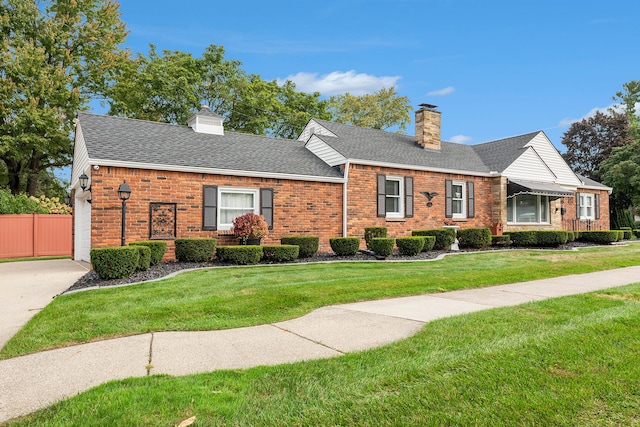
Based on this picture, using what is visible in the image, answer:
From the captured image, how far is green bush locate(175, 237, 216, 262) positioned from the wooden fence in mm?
11007

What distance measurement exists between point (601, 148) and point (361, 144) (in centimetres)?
3093

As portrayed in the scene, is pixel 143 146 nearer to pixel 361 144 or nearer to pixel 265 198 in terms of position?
pixel 265 198

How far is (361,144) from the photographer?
1791 cm

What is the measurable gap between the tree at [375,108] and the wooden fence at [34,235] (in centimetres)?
2495

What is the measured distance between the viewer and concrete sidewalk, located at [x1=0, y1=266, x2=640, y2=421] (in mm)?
3359

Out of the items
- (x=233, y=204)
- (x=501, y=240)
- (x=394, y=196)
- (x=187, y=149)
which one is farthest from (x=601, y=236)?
(x=187, y=149)

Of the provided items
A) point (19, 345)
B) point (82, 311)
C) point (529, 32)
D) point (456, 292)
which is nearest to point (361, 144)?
point (529, 32)

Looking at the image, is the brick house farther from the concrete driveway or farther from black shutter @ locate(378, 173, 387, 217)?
the concrete driveway

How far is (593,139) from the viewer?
3856cm

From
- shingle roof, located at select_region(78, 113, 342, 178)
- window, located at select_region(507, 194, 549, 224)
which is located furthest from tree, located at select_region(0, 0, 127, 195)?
window, located at select_region(507, 194, 549, 224)

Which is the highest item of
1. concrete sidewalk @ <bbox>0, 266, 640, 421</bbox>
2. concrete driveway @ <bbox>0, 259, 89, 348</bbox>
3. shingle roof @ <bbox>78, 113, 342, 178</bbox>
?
shingle roof @ <bbox>78, 113, 342, 178</bbox>

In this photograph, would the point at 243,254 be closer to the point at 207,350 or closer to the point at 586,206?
the point at 207,350

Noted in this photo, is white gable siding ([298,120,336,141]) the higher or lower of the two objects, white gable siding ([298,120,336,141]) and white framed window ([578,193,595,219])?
the higher

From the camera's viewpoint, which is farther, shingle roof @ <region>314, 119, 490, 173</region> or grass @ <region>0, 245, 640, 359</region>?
shingle roof @ <region>314, 119, 490, 173</region>
